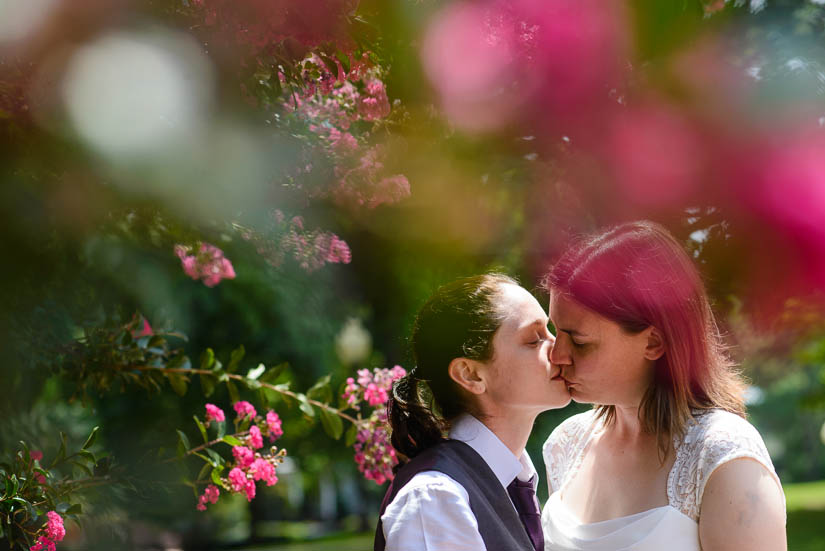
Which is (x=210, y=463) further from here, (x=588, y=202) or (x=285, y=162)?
(x=588, y=202)

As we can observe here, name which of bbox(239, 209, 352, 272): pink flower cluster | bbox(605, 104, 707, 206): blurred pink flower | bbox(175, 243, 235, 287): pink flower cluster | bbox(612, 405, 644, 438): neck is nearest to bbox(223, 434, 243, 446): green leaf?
bbox(239, 209, 352, 272): pink flower cluster

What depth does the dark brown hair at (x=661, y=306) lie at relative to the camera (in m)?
1.71

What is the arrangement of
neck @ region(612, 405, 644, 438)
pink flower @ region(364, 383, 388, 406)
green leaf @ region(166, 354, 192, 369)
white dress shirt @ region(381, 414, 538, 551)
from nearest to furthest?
1. white dress shirt @ region(381, 414, 538, 551)
2. neck @ region(612, 405, 644, 438)
3. pink flower @ region(364, 383, 388, 406)
4. green leaf @ region(166, 354, 192, 369)

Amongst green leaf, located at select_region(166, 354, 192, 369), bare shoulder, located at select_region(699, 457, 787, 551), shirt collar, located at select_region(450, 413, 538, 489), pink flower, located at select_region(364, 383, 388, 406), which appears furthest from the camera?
green leaf, located at select_region(166, 354, 192, 369)

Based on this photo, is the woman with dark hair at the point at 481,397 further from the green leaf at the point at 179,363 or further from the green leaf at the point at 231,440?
the green leaf at the point at 179,363

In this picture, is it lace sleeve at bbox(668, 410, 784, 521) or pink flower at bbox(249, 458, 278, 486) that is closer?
lace sleeve at bbox(668, 410, 784, 521)

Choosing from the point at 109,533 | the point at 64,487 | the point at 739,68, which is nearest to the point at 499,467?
the point at 64,487

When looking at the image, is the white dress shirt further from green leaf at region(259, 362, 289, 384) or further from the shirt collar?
green leaf at region(259, 362, 289, 384)

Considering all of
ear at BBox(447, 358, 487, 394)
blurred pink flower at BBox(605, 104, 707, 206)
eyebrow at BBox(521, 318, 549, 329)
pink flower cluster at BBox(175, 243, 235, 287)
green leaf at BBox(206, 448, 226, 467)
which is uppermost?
blurred pink flower at BBox(605, 104, 707, 206)

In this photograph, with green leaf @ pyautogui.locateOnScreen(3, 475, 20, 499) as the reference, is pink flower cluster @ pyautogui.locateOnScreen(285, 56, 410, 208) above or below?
above

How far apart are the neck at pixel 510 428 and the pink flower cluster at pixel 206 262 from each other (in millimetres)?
1099

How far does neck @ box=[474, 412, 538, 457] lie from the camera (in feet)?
5.66

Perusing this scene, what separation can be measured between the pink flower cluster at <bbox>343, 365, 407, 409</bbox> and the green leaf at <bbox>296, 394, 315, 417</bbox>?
0.11 m

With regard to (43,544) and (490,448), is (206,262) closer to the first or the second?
(43,544)
